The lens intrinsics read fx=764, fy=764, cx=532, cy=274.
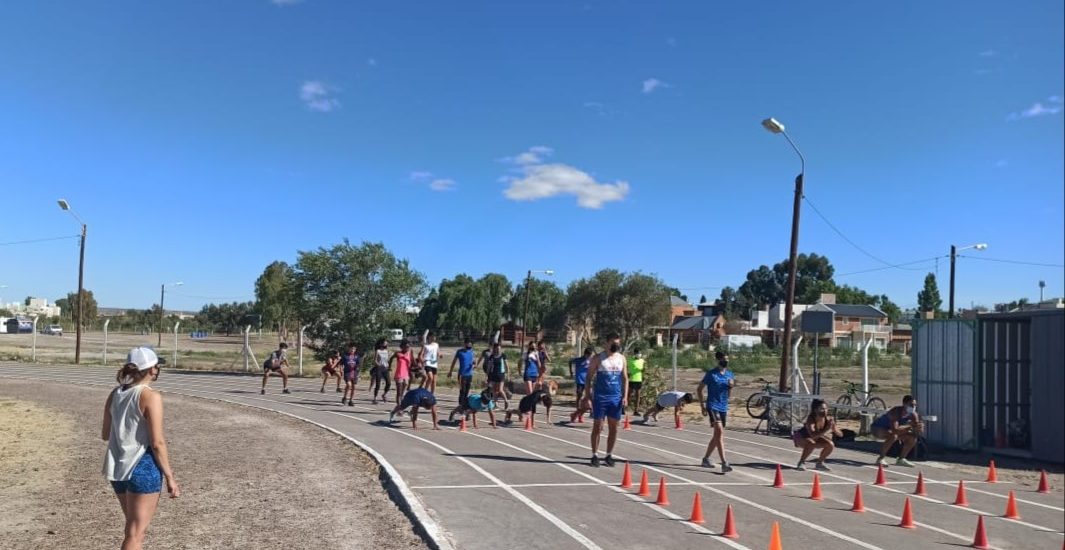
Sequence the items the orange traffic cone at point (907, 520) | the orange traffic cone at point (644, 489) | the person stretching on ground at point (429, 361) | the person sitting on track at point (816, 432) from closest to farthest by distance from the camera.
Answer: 1. the orange traffic cone at point (907, 520)
2. the orange traffic cone at point (644, 489)
3. the person sitting on track at point (816, 432)
4. the person stretching on ground at point (429, 361)

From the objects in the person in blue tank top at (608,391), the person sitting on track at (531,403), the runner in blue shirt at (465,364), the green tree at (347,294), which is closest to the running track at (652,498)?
the person sitting on track at (531,403)

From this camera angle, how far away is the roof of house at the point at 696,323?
104 meters

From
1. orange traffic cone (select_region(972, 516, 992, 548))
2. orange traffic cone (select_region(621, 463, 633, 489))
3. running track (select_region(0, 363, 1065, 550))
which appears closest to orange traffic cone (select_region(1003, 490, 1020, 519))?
running track (select_region(0, 363, 1065, 550))

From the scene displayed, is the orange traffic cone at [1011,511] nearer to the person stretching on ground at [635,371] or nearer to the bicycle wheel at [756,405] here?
the bicycle wheel at [756,405]

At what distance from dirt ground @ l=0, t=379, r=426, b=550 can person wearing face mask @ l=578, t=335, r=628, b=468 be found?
10.1 feet

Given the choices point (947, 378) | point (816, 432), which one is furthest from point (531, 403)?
point (947, 378)

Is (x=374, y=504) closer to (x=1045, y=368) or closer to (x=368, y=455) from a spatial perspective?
(x=368, y=455)

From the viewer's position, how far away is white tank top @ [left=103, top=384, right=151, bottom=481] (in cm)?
494

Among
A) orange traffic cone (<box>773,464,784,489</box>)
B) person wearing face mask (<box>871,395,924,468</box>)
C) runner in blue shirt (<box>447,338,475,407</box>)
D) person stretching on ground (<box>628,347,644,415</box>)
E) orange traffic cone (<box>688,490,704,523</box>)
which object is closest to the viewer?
orange traffic cone (<box>688,490,704,523</box>)

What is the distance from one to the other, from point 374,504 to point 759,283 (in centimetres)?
13174

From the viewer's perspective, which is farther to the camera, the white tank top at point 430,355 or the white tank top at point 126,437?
the white tank top at point 430,355

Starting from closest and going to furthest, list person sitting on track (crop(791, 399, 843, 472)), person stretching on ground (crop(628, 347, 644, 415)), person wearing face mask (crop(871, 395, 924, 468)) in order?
person sitting on track (crop(791, 399, 843, 472)), person wearing face mask (crop(871, 395, 924, 468)), person stretching on ground (crop(628, 347, 644, 415))

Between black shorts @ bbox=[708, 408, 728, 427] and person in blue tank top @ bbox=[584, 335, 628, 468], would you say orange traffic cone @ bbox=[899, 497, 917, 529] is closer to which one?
black shorts @ bbox=[708, 408, 728, 427]

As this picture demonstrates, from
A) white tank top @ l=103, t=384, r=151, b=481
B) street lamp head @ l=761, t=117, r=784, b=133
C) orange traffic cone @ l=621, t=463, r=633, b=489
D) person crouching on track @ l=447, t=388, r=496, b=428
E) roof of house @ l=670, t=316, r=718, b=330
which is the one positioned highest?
street lamp head @ l=761, t=117, r=784, b=133
